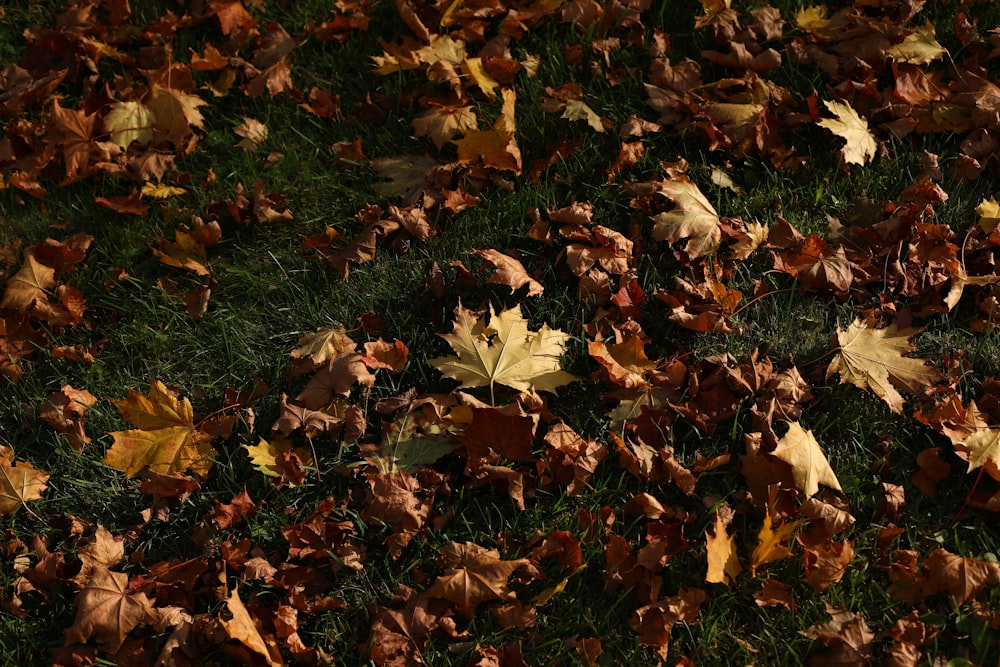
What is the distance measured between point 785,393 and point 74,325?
2317 mm

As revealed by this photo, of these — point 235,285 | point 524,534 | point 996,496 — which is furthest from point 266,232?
point 996,496

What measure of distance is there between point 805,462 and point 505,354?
902 mm

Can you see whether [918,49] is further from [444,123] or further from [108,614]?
[108,614]

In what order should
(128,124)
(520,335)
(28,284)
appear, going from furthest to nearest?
(128,124)
(28,284)
(520,335)

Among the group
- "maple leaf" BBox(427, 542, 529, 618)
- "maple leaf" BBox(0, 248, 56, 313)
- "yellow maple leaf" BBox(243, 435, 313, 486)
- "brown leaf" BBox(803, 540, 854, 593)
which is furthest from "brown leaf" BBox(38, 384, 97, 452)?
"brown leaf" BBox(803, 540, 854, 593)

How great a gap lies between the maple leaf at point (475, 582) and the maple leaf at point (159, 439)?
81cm

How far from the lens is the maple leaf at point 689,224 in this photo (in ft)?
9.89

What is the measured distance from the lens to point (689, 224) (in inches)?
119

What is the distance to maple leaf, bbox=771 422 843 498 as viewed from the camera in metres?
2.49

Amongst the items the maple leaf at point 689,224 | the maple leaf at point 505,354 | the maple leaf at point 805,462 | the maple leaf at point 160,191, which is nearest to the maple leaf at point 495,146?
the maple leaf at point 689,224

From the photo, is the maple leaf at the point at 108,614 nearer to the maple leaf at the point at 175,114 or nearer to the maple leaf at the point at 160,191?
the maple leaf at the point at 160,191

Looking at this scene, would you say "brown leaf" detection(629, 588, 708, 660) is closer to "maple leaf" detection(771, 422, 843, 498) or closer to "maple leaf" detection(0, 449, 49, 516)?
"maple leaf" detection(771, 422, 843, 498)

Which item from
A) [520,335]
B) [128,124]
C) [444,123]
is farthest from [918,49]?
[128,124]

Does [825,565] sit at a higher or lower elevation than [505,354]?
lower
